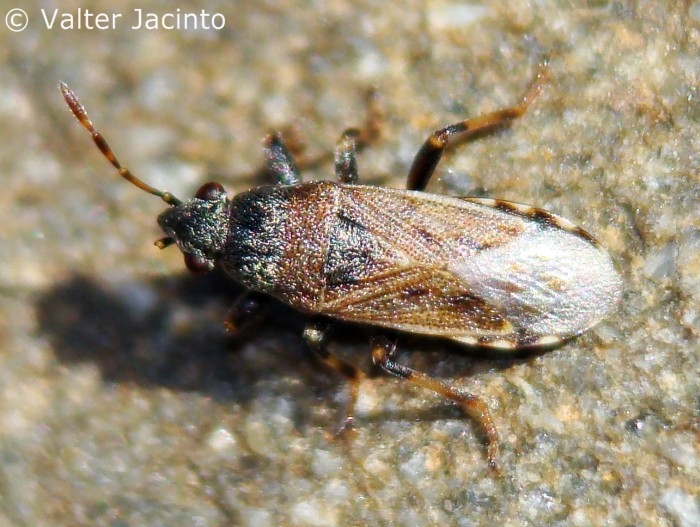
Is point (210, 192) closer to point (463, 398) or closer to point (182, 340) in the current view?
point (182, 340)

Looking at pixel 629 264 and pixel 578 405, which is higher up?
pixel 629 264

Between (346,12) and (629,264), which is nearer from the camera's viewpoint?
(629,264)

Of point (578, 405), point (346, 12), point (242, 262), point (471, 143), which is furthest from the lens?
point (346, 12)

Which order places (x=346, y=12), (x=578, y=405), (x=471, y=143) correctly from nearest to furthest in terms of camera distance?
(x=578, y=405), (x=471, y=143), (x=346, y=12)

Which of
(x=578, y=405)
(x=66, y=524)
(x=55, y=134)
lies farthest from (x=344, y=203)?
(x=66, y=524)

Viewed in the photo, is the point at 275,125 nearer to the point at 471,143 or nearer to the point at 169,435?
the point at 471,143

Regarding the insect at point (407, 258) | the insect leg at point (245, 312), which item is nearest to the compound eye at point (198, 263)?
the insect at point (407, 258)

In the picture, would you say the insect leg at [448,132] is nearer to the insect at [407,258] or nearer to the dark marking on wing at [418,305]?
the insect at [407,258]
